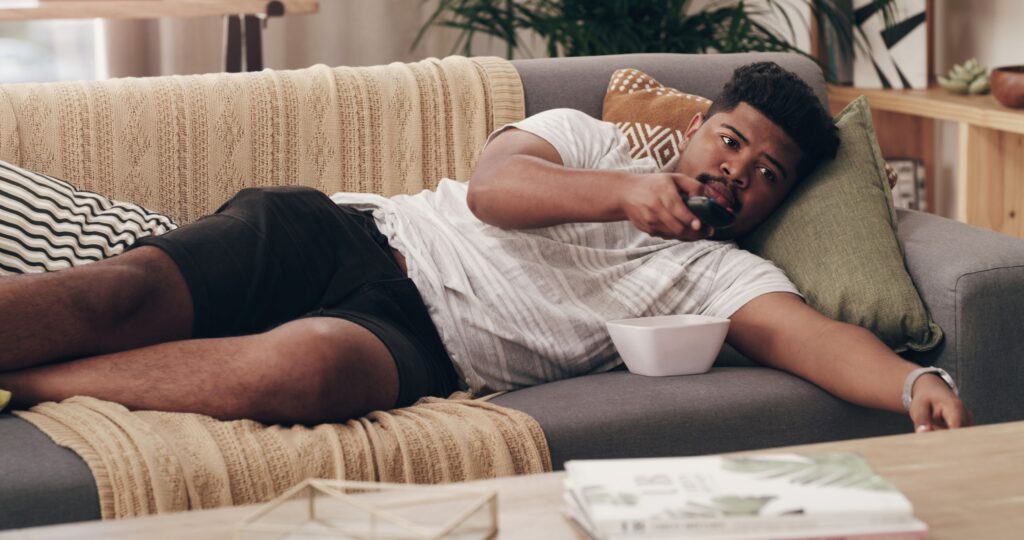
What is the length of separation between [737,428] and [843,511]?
0.72 m

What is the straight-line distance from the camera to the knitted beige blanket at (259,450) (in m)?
1.31

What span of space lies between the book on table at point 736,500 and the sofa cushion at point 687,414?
56 cm

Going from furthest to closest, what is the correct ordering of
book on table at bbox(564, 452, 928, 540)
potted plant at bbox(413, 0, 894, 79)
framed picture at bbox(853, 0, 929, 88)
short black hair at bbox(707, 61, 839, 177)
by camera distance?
framed picture at bbox(853, 0, 929, 88), potted plant at bbox(413, 0, 894, 79), short black hair at bbox(707, 61, 839, 177), book on table at bbox(564, 452, 928, 540)

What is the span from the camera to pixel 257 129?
2.00m

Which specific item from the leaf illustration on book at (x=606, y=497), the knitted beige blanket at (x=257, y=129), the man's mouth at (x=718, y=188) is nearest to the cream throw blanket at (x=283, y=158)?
the knitted beige blanket at (x=257, y=129)

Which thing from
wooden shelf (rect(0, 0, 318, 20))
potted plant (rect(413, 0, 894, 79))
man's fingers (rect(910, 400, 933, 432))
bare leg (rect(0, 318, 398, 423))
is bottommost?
man's fingers (rect(910, 400, 933, 432))

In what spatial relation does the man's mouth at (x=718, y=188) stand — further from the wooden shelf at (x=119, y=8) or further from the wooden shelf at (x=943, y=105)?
the wooden shelf at (x=119, y=8)

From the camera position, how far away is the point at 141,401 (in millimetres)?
1455

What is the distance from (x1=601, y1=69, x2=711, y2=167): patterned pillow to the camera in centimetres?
204

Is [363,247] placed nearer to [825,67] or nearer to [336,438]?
[336,438]

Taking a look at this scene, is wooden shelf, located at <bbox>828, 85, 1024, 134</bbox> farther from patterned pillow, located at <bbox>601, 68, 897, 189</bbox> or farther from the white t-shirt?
the white t-shirt

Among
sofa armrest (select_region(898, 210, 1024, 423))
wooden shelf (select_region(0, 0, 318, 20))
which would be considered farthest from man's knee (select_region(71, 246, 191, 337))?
wooden shelf (select_region(0, 0, 318, 20))

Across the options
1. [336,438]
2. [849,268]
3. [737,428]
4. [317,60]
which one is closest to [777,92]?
[849,268]

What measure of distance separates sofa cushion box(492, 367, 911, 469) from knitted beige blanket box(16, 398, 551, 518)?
6cm
